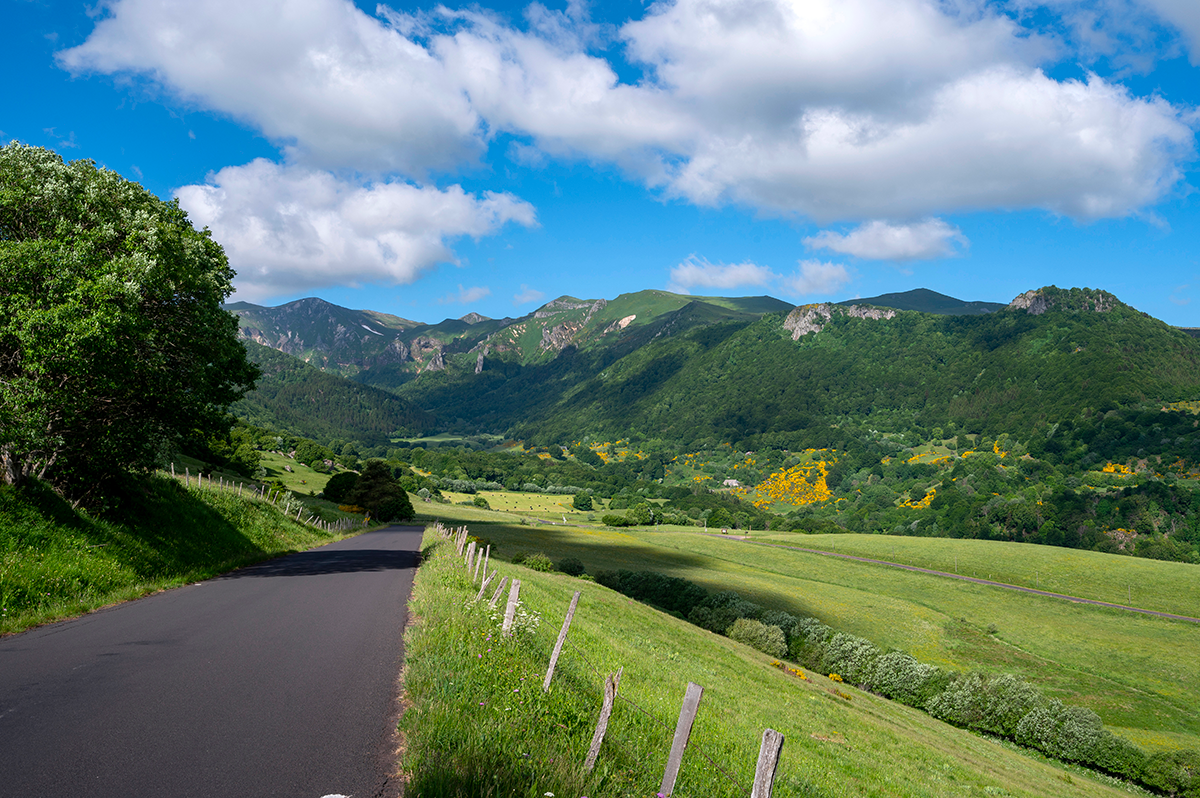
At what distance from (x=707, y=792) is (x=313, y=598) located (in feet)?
45.6

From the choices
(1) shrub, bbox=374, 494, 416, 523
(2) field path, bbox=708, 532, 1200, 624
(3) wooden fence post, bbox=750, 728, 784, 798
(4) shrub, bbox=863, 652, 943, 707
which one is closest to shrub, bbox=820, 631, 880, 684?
(4) shrub, bbox=863, 652, 943, 707

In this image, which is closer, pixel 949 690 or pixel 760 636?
pixel 949 690

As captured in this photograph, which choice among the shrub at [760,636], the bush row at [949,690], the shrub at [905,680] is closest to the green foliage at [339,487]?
the bush row at [949,690]

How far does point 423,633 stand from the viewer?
509 inches

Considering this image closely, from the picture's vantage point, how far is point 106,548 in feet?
57.1

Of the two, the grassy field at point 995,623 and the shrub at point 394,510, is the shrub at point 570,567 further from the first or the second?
the shrub at point 394,510

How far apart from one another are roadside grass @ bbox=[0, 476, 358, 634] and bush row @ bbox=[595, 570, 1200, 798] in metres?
38.1

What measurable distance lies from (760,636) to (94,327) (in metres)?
46.3

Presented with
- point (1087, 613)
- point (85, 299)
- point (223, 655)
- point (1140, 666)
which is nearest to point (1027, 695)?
point (1140, 666)

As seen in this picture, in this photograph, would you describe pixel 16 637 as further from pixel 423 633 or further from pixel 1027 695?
pixel 1027 695

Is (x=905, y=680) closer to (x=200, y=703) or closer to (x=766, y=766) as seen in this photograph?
(x=766, y=766)

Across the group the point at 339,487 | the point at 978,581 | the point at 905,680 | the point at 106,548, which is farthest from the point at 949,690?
the point at 339,487

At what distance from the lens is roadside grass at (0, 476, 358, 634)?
13461 millimetres

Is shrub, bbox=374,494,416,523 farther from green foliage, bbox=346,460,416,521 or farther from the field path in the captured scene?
the field path
